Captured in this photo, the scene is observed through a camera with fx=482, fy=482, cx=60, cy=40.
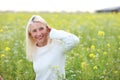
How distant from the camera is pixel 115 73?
568 centimetres

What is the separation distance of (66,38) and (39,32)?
0.34 meters

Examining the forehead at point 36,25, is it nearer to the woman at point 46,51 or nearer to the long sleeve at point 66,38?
the woman at point 46,51

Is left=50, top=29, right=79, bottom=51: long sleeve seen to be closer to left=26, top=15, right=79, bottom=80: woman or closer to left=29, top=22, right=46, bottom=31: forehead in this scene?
left=26, top=15, right=79, bottom=80: woman

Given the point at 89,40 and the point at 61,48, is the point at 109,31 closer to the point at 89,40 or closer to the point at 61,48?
the point at 89,40

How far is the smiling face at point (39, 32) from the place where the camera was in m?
4.75

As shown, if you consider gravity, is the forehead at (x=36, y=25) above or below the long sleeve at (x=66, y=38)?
above

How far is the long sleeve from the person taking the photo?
14.9 feet

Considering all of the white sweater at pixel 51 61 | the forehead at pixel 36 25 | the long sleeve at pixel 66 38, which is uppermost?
the forehead at pixel 36 25

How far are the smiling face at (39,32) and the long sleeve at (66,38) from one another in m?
0.17

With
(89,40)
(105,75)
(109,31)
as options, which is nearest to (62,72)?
(105,75)

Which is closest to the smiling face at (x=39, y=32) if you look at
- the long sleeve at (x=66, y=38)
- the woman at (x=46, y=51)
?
the woman at (x=46, y=51)

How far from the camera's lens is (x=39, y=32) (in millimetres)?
4758

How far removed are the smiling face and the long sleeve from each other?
17 cm

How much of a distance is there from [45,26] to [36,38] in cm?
16
